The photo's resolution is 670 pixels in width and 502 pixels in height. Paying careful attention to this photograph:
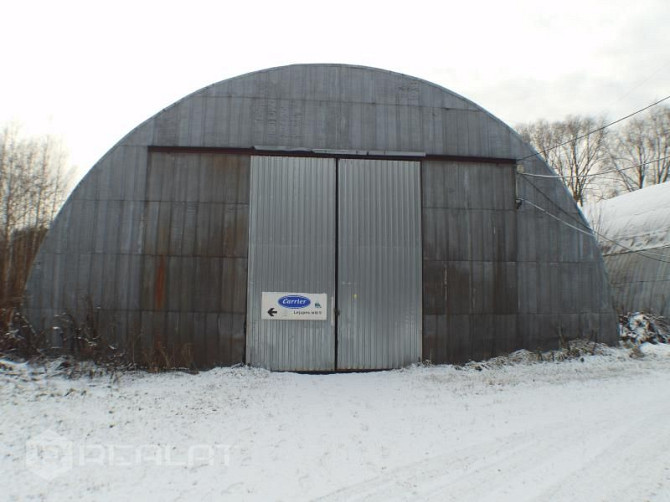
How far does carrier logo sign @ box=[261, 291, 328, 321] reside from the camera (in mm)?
10312

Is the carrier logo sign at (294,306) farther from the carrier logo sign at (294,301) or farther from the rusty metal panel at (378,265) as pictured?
the rusty metal panel at (378,265)

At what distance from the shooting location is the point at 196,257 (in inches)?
408

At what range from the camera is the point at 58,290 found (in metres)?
10.0

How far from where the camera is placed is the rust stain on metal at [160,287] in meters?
10.2

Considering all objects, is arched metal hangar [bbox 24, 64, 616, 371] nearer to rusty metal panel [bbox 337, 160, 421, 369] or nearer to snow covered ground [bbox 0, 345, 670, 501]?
rusty metal panel [bbox 337, 160, 421, 369]

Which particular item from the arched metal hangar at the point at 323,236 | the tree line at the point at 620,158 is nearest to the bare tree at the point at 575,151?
the tree line at the point at 620,158

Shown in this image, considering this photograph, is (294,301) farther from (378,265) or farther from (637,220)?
(637,220)

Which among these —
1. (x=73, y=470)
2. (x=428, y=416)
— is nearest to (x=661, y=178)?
(x=428, y=416)

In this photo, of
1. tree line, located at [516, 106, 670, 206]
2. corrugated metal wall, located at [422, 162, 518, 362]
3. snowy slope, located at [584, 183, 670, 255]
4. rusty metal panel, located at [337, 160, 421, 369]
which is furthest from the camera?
tree line, located at [516, 106, 670, 206]

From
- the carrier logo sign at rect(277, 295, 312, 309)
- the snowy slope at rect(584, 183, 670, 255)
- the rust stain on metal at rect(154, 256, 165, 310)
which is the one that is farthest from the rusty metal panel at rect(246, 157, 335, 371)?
the snowy slope at rect(584, 183, 670, 255)

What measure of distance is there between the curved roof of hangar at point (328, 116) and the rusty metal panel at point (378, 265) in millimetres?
938

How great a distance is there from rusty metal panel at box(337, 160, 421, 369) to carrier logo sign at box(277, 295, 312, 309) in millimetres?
923

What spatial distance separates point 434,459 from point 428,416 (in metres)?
1.75

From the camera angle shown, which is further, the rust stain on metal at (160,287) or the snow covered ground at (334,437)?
the rust stain on metal at (160,287)
